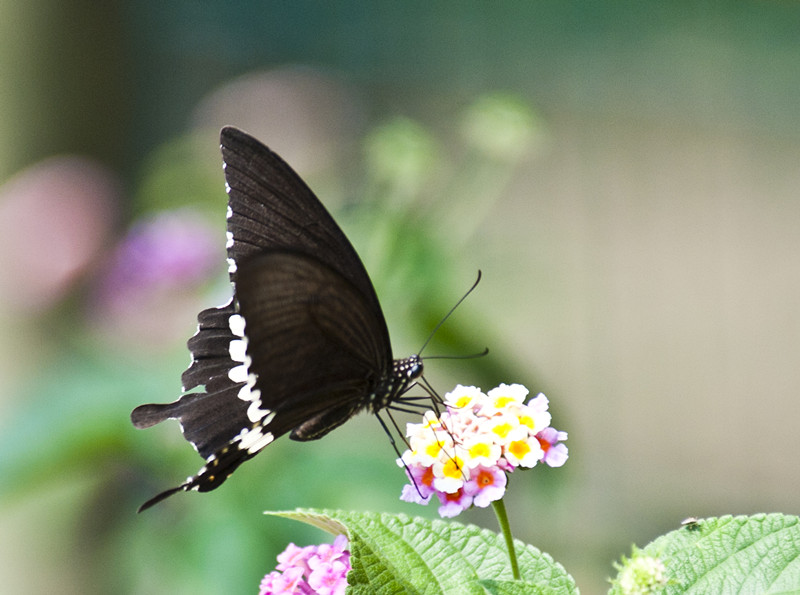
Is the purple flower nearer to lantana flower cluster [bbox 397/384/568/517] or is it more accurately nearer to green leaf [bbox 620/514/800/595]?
lantana flower cluster [bbox 397/384/568/517]

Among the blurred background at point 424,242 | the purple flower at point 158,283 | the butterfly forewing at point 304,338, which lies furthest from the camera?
the purple flower at point 158,283

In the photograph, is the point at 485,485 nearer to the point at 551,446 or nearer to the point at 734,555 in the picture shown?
the point at 551,446

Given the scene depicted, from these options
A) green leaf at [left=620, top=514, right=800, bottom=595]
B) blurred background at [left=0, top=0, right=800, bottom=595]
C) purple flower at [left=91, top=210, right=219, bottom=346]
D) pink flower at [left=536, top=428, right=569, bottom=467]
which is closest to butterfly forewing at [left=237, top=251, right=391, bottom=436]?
pink flower at [left=536, top=428, right=569, bottom=467]

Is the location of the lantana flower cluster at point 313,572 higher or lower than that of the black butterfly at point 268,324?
lower

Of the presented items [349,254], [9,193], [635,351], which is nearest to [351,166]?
[9,193]

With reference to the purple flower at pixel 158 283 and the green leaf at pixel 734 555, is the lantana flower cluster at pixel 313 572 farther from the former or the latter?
the purple flower at pixel 158 283

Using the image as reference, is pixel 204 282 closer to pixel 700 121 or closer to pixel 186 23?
pixel 186 23

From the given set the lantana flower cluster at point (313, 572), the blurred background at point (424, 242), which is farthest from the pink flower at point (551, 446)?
the blurred background at point (424, 242)

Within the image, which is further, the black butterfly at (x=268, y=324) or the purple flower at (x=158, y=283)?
the purple flower at (x=158, y=283)

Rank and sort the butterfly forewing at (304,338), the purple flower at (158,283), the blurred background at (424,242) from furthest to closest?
1. the purple flower at (158,283)
2. the blurred background at (424,242)
3. the butterfly forewing at (304,338)
